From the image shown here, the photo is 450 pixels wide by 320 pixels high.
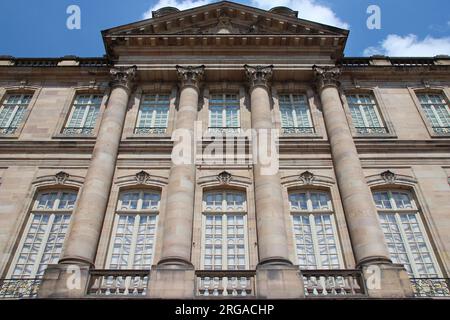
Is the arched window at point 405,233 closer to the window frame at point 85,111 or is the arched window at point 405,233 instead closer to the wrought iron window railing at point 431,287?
the wrought iron window railing at point 431,287

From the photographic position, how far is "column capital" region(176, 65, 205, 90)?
1562 centimetres

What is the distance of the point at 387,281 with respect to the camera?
10188 mm

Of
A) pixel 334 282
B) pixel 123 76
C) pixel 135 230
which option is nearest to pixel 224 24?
pixel 123 76

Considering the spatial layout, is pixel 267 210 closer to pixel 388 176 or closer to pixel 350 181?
pixel 350 181

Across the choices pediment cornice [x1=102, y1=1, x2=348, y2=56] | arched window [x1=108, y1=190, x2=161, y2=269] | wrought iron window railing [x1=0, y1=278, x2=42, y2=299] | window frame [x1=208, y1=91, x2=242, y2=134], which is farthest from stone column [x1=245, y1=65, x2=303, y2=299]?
wrought iron window railing [x1=0, y1=278, x2=42, y2=299]

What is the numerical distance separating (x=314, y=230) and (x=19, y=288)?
828cm

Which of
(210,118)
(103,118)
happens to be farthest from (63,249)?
(210,118)

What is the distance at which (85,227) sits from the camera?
1136 cm

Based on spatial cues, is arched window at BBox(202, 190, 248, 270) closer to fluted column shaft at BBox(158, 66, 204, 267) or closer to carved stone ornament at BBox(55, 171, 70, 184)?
fluted column shaft at BBox(158, 66, 204, 267)

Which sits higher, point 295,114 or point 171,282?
point 295,114

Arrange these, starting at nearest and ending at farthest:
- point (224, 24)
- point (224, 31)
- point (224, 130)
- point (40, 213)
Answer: point (40, 213) → point (224, 130) → point (224, 31) → point (224, 24)

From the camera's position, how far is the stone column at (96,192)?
419 inches

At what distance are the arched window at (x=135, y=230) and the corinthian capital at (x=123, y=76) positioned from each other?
15.2ft

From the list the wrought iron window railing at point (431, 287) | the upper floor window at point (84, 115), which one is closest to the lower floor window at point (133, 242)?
the upper floor window at point (84, 115)
